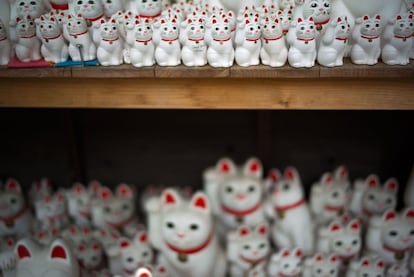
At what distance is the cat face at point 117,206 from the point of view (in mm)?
1761

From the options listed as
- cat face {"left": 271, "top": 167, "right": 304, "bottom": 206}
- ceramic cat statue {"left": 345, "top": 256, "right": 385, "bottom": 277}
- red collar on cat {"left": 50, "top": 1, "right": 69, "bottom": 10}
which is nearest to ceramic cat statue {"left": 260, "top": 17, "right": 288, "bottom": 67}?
red collar on cat {"left": 50, "top": 1, "right": 69, "bottom": 10}

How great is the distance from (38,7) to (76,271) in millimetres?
740

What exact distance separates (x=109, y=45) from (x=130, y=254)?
2.46 feet

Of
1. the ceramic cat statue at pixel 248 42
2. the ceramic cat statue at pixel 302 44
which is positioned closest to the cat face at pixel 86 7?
the ceramic cat statue at pixel 248 42

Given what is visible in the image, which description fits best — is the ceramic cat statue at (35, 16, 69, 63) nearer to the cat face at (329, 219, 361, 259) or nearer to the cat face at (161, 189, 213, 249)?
the cat face at (161, 189, 213, 249)

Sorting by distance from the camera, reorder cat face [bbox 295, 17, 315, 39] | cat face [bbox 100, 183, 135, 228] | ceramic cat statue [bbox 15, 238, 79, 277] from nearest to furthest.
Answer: cat face [bbox 295, 17, 315, 39], ceramic cat statue [bbox 15, 238, 79, 277], cat face [bbox 100, 183, 135, 228]

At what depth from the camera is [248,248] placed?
5.10ft

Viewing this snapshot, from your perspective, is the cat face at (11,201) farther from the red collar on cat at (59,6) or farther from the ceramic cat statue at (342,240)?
the ceramic cat statue at (342,240)

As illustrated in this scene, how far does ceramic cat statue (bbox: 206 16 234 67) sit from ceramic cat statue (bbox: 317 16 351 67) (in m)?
0.22

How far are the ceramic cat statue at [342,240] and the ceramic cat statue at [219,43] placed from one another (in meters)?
0.76

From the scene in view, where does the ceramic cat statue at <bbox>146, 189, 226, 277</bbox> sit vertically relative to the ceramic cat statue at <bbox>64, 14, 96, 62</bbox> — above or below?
below

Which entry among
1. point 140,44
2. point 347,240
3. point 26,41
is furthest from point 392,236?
point 26,41

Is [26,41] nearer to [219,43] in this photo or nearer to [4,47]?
[4,47]

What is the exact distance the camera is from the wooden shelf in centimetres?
111
